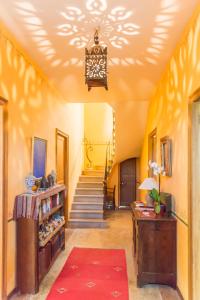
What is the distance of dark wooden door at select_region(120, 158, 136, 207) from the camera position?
970 cm

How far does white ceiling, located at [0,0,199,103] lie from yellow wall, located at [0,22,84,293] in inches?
8.1

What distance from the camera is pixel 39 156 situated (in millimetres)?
4234

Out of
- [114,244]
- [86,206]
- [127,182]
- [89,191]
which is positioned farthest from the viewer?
[127,182]

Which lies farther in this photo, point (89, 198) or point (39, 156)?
point (89, 198)

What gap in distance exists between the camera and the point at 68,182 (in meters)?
6.87

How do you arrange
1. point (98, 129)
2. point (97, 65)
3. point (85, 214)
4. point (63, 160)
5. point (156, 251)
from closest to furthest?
point (97, 65)
point (156, 251)
point (63, 160)
point (85, 214)
point (98, 129)

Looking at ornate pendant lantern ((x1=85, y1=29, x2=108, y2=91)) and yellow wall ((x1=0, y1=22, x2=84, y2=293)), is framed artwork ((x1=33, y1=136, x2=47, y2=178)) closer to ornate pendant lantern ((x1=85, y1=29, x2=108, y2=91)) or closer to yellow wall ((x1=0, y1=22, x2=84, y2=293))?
yellow wall ((x1=0, y1=22, x2=84, y2=293))

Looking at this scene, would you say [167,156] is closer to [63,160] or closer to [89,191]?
[63,160]

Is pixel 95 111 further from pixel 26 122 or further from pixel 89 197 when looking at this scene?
pixel 26 122

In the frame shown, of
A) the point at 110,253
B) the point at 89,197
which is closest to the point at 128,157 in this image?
the point at 89,197

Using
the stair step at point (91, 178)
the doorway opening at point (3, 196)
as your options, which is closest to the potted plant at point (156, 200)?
the doorway opening at point (3, 196)

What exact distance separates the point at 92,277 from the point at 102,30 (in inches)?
121

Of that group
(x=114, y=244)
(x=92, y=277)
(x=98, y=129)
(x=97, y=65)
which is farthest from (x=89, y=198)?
(x=97, y=65)

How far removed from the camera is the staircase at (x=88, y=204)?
670 cm
